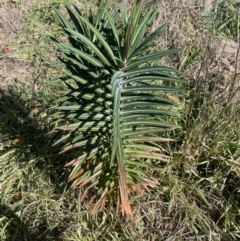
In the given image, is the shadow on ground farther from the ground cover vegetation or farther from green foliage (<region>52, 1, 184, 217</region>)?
green foliage (<region>52, 1, 184, 217</region>)

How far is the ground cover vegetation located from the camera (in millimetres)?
1988

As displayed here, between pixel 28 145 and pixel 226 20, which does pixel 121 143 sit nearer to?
pixel 28 145

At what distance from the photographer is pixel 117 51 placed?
1917 mm

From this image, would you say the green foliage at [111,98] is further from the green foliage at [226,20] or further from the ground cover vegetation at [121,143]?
the green foliage at [226,20]

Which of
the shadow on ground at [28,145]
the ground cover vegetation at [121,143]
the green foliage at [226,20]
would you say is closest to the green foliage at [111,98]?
the ground cover vegetation at [121,143]

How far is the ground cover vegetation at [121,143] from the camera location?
1988 millimetres

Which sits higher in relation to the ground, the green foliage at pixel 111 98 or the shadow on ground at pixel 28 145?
→ the green foliage at pixel 111 98

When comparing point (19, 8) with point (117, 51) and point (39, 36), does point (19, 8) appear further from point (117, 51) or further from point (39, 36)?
point (117, 51)

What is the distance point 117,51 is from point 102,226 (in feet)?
3.95

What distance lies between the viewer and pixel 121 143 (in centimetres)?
206

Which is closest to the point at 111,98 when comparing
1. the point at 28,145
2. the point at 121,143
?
the point at 121,143

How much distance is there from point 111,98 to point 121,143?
23cm

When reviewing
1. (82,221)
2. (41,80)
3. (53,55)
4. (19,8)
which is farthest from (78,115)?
→ (19,8)

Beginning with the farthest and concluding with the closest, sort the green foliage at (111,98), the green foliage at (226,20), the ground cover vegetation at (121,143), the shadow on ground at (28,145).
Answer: the green foliage at (226,20) → the shadow on ground at (28,145) → the ground cover vegetation at (121,143) → the green foliage at (111,98)
